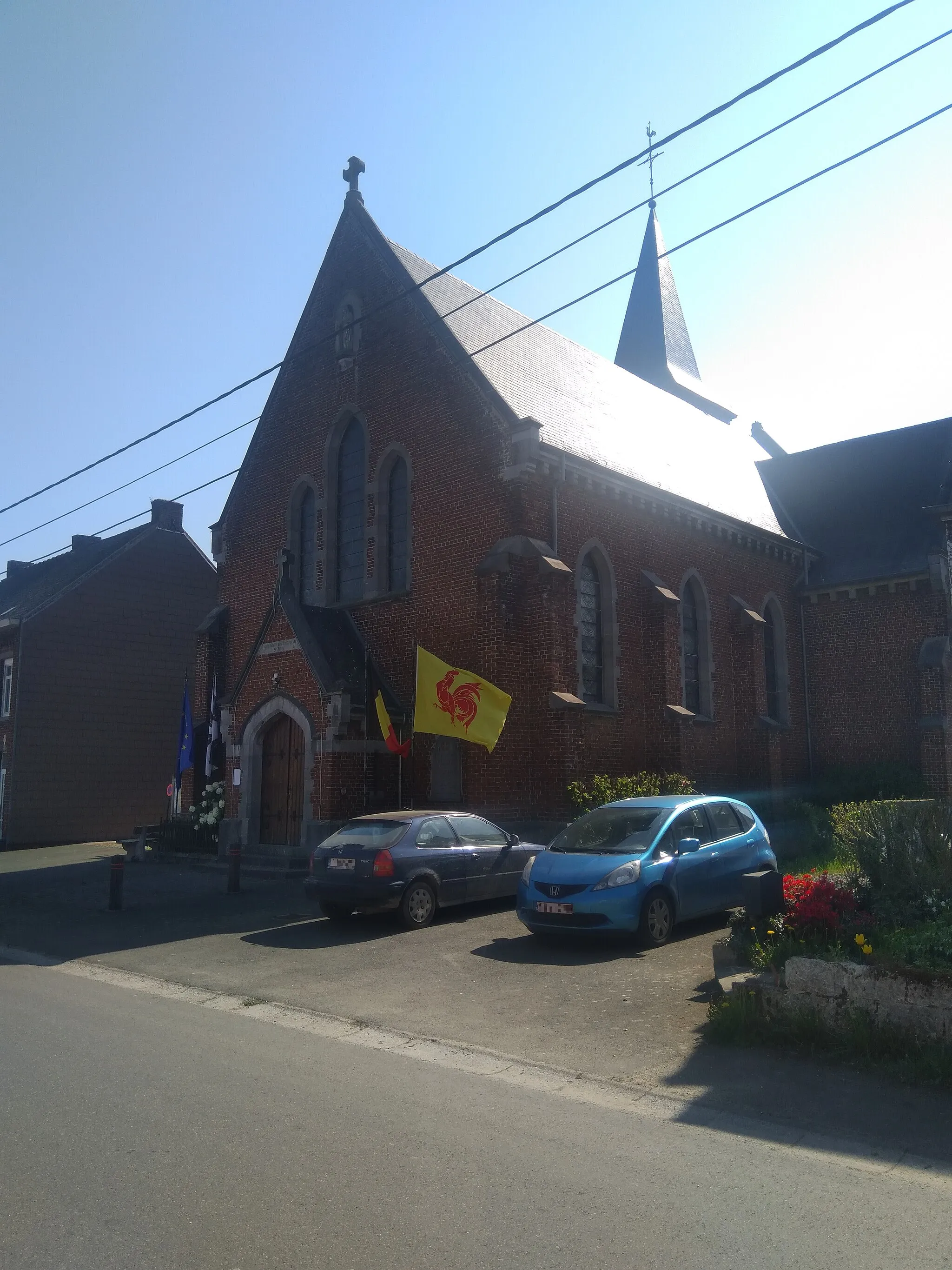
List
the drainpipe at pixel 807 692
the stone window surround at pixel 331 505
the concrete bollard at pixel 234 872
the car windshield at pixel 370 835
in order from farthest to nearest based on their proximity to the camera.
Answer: the drainpipe at pixel 807 692, the stone window surround at pixel 331 505, the concrete bollard at pixel 234 872, the car windshield at pixel 370 835

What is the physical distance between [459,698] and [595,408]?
9213 mm

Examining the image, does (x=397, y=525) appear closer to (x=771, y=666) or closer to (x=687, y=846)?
(x=771, y=666)

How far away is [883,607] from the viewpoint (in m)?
24.6

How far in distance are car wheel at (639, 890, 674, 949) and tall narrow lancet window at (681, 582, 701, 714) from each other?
11850 millimetres

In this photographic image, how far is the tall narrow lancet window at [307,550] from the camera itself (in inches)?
880

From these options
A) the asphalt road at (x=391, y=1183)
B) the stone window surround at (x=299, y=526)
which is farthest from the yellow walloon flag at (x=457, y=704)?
the asphalt road at (x=391, y=1183)

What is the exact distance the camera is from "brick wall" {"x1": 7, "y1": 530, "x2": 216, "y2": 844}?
29719mm

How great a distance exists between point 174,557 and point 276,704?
17.0m

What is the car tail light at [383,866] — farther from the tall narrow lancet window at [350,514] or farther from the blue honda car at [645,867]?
the tall narrow lancet window at [350,514]

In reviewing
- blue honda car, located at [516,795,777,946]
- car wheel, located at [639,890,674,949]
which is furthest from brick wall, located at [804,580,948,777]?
car wheel, located at [639,890,674,949]

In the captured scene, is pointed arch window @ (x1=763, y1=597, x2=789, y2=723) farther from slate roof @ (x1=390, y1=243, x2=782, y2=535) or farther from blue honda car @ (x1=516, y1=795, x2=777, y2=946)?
blue honda car @ (x1=516, y1=795, x2=777, y2=946)

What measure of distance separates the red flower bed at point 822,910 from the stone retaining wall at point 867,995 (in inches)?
23.1

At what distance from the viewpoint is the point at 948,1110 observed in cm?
577

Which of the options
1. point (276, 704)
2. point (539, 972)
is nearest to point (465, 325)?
point (276, 704)
